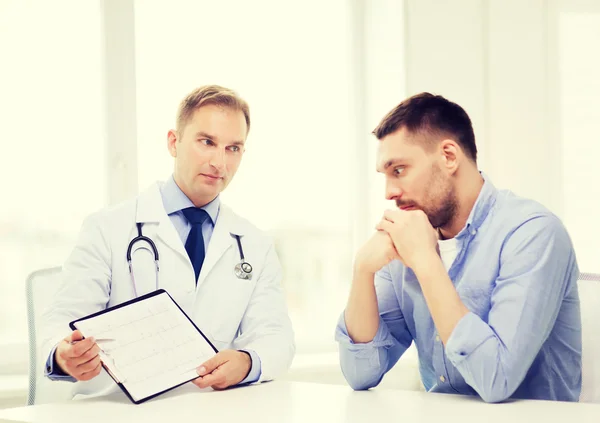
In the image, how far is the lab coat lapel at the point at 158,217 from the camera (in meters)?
1.99

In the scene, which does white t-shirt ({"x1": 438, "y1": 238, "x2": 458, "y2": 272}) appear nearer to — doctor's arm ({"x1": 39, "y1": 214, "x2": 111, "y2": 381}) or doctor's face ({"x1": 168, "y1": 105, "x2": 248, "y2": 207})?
doctor's face ({"x1": 168, "y1": 105, "x2": 248, "y2": 207})

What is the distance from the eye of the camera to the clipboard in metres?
1.58

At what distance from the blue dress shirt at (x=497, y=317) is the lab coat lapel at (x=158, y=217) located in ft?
1.77

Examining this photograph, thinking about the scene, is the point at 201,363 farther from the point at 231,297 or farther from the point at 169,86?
the point at 169,86

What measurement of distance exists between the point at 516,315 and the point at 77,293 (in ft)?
3.74

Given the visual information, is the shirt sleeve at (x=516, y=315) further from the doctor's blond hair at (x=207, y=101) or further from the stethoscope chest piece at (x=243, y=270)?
the doctor's blond hair at (x=207, y=101)

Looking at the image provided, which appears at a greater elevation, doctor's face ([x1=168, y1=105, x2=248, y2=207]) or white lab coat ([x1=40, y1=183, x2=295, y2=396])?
doctor's face ([x1=168, y1=105, x2=248, y2=207])

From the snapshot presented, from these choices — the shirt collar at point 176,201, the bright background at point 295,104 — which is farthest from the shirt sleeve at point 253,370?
the bright background at point 295,104

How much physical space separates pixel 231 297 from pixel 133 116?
4.52 ft

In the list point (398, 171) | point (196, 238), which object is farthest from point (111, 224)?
point (398, 171)

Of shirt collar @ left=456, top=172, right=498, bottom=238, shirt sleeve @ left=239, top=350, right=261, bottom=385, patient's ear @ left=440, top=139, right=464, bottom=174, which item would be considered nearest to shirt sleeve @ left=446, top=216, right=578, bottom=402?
shirt collar @ left=456, top=172, right=498, bottom=238

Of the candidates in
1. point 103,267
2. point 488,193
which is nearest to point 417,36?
point 488,193

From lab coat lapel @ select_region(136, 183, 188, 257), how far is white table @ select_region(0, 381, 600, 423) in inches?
18.0

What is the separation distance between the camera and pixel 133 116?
311 centimetres
